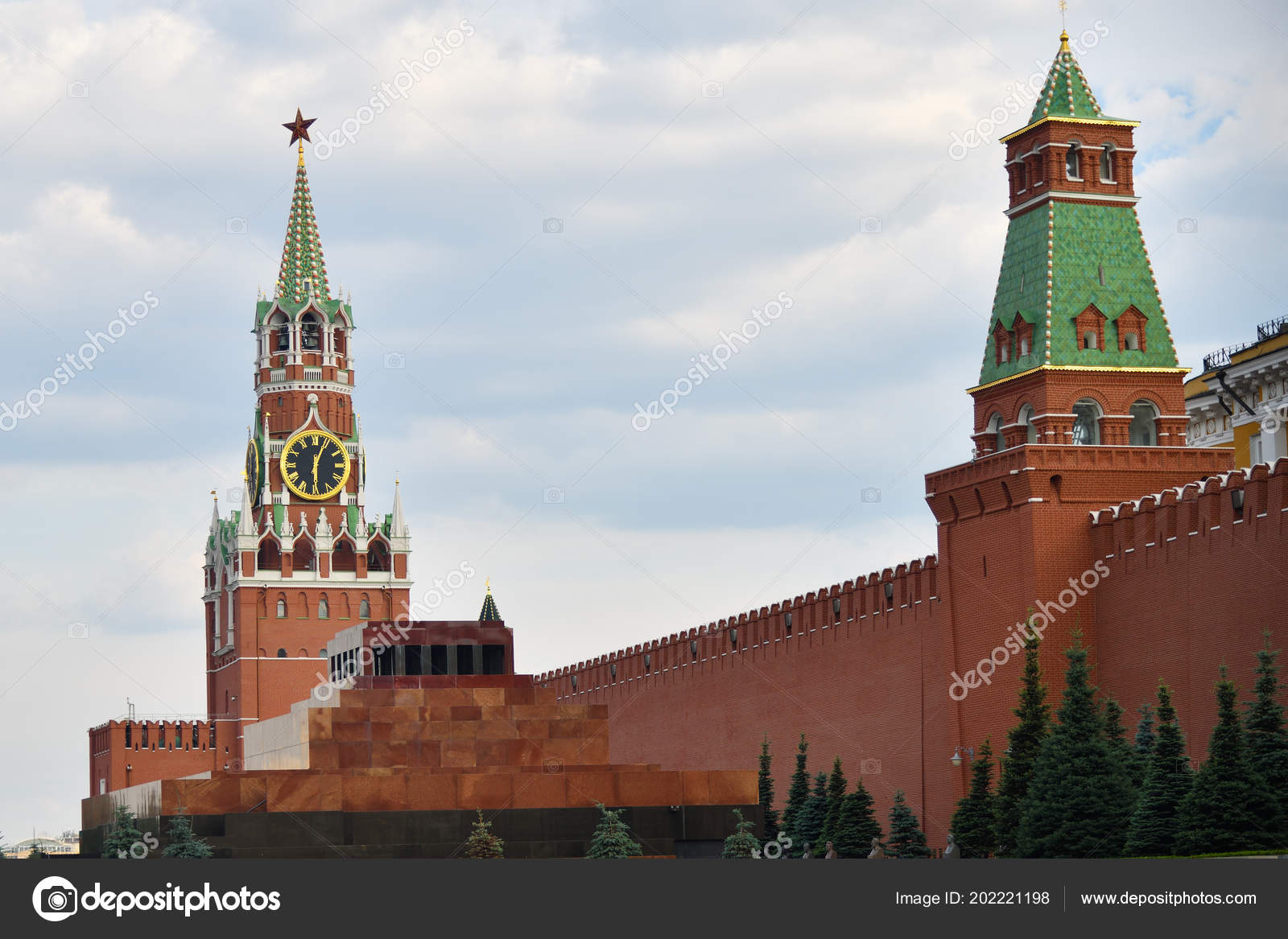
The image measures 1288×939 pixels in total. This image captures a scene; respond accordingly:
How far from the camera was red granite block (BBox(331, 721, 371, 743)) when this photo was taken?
53594 mm

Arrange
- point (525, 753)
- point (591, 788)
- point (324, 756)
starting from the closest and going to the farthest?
1. point (591, 788)
2. point (324, 756)
3. point (525, 753)

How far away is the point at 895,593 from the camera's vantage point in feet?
170

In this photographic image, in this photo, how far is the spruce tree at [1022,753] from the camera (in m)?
40.2

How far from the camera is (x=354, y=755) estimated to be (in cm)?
5328

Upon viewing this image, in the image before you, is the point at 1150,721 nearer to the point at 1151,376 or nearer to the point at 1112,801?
the point at 1112,801

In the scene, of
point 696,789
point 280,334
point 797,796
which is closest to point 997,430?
point 797,796

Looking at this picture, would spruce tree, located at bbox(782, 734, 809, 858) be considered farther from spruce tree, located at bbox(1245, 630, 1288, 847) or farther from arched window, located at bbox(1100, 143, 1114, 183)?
spruce tree, located at bbox(1245, 630, 1288, 847)

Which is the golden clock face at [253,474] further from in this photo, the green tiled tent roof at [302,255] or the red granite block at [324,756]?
A: the red granite block at [324,756]

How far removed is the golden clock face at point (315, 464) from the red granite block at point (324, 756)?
56.3m

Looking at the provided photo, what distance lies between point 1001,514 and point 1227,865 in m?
19.1

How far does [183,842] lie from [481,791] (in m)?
6.40

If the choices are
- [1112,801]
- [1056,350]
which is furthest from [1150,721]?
[1056,350]

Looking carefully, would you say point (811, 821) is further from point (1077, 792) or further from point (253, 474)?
point (253, 474)

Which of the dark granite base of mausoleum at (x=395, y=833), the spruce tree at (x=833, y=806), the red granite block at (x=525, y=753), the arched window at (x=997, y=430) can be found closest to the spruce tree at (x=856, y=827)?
the spruce tree at (x=833, y=806)
